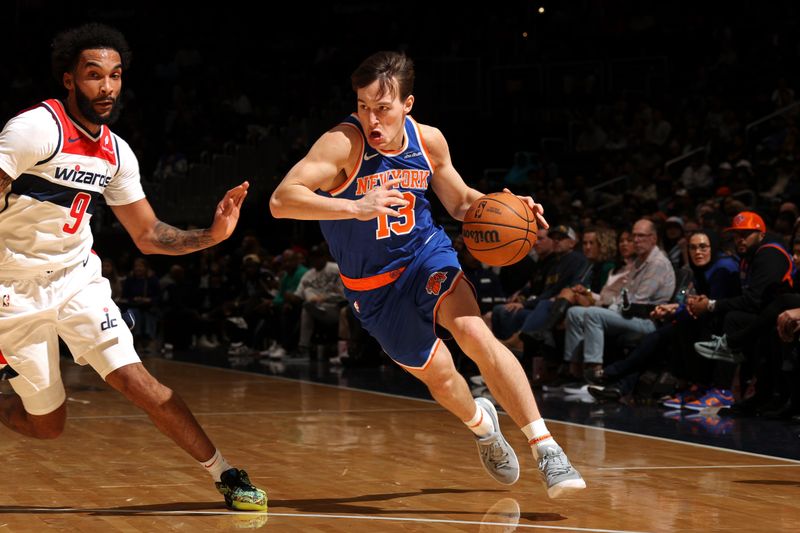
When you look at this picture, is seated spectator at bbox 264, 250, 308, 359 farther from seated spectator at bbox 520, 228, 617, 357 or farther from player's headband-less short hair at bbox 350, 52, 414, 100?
player's headband-less short hair at bbox 350, 52, 414, 100

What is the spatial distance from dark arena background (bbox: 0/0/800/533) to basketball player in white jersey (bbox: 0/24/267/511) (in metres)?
0.44

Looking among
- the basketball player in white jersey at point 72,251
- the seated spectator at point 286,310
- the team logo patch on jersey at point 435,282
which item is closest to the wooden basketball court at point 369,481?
the basketball player in white jersey at point 72,251

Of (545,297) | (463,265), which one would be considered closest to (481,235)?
(545,297)

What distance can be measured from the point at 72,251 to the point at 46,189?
0.27 m

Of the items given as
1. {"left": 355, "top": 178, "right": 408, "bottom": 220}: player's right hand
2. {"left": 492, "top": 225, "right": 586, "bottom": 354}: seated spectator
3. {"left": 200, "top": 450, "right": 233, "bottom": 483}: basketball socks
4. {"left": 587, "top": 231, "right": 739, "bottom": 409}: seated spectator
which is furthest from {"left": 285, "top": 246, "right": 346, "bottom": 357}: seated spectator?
{"left": 355, "top": 178, "right": 408, "bottom": 220}: player's right hand

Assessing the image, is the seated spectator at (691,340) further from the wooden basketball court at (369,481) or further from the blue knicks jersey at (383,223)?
the blue knicks jersey at (383,223)

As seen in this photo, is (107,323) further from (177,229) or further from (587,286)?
(587,286)

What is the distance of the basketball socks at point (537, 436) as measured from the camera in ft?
15.4

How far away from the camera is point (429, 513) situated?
4.55m

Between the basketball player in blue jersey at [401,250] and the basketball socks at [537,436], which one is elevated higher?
the basketball player in blue jersey at [401,250]

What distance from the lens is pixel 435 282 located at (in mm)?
5000

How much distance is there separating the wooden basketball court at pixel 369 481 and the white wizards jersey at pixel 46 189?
3.41 feet

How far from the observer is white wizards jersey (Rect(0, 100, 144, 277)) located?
14.4ft

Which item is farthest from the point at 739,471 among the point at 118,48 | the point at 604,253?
the point at 604,253
